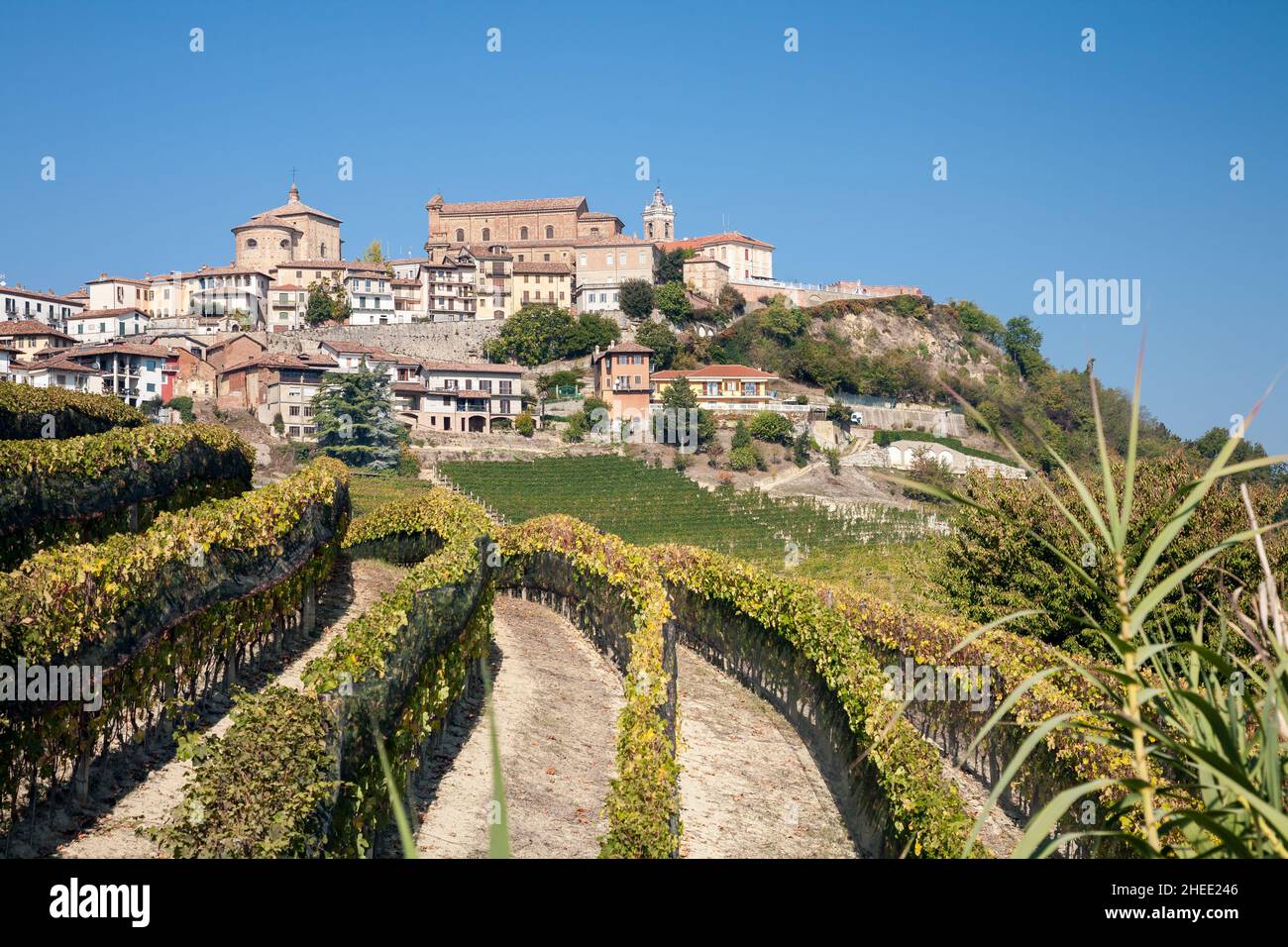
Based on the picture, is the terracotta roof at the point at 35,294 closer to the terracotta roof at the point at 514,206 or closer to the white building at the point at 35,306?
the white building at the point at 35,306

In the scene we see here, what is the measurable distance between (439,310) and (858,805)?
117 meters

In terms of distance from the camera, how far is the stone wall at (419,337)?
4466 inches

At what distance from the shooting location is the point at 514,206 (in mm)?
143250

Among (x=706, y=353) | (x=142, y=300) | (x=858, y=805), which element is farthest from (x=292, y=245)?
(x=858, y=805)

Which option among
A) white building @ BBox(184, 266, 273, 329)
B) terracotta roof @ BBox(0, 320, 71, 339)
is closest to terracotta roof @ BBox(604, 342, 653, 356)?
Result: white building @ BBox(184, 266, 273, 329)

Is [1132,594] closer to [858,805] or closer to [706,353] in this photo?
[858,805]

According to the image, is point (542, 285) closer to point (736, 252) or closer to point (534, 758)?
point (736, 252)

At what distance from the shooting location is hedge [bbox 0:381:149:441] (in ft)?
92.3

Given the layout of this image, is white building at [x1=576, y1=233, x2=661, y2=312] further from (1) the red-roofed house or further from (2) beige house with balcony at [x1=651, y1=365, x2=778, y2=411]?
(1) the red-roofed house

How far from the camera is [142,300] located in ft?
419

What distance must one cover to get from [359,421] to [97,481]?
217 ft

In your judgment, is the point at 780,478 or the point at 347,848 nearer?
the point at 347,848

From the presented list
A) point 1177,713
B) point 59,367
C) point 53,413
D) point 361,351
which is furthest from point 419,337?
point 1177,713

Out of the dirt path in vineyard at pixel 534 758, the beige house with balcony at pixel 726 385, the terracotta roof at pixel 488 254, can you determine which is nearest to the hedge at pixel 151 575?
the dirt path in vineyard at pixel 534 758
